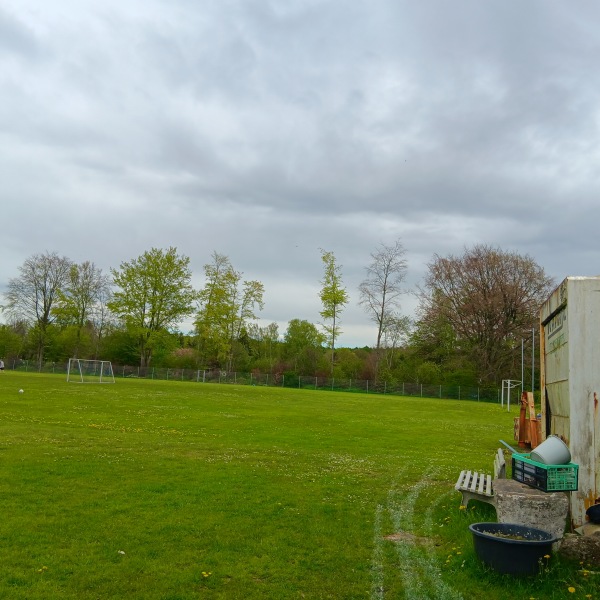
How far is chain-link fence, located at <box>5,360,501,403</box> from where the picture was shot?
57.8 meters

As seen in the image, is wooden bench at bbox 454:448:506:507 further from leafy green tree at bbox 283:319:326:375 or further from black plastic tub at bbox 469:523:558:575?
leafy green tree at bbox 283:319:326:375

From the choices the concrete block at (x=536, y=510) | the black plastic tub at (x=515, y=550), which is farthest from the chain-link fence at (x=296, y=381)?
the black plastic tub at (x=515, y=550)

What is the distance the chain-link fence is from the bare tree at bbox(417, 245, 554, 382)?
2.95 metres

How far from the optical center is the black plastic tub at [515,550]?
19.2ft

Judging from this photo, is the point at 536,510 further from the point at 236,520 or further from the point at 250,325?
the point at 250,325

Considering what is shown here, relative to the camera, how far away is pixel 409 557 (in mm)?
6738

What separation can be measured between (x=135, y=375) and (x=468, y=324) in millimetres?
36788

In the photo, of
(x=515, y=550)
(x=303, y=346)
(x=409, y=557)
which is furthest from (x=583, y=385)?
(x=303, y=346)

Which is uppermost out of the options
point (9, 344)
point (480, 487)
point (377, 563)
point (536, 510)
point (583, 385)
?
point (9, 344)

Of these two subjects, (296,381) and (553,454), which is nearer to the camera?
(553,454)

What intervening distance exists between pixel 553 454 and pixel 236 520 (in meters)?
4.18

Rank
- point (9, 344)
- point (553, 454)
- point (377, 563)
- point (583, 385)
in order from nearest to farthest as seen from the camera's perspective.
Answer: point (377, 563) → point (553, 454) → point (583, 385) → point (9, 344)

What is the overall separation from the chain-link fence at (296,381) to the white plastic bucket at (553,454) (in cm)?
5173

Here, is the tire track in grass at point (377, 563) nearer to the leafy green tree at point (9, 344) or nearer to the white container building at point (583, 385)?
the white container building at point (583, 385)
